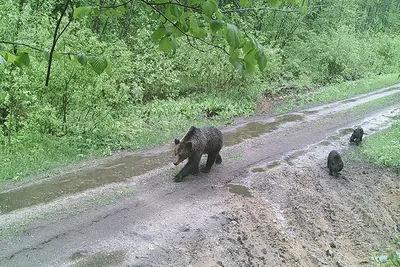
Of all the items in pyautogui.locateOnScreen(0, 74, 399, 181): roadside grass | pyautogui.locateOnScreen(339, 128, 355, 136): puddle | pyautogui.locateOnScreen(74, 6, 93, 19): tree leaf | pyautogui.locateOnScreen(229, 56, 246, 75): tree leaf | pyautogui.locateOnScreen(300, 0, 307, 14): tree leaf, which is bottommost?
pyautogui.locateOnScreen(339, 128, 355, 136): puddle

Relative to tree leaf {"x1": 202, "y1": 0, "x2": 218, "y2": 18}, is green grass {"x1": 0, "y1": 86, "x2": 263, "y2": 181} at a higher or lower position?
lower

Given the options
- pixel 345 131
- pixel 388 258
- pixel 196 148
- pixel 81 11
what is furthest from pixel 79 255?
pixel 345 131

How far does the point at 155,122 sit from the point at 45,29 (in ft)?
14.4

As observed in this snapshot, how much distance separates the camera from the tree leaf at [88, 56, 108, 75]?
2.54m

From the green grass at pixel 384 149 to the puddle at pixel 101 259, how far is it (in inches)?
324

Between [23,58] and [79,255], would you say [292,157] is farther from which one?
[23,58]

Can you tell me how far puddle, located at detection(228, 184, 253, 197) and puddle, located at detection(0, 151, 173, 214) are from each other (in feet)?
6.69

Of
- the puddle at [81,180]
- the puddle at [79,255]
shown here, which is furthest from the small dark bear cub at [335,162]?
the puddle at [79,255]

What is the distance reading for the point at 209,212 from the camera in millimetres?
7738

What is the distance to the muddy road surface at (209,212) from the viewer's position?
6.52 metres

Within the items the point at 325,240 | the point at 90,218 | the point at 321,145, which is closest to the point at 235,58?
the point at 90,218

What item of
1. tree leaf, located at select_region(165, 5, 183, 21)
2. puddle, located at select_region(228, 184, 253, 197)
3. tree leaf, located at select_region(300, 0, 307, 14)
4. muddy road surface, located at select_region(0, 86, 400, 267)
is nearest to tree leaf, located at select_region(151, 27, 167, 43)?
tree leaf, located at select_region(165, 5, 183, 21)

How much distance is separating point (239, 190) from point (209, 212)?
1281mm

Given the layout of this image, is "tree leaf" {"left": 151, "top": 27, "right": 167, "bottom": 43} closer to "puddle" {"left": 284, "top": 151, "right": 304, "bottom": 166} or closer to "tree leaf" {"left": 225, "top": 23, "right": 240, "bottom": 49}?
"tree leaf" {"left": 225, "top": 23, "right": 240, "bottom": 49}
